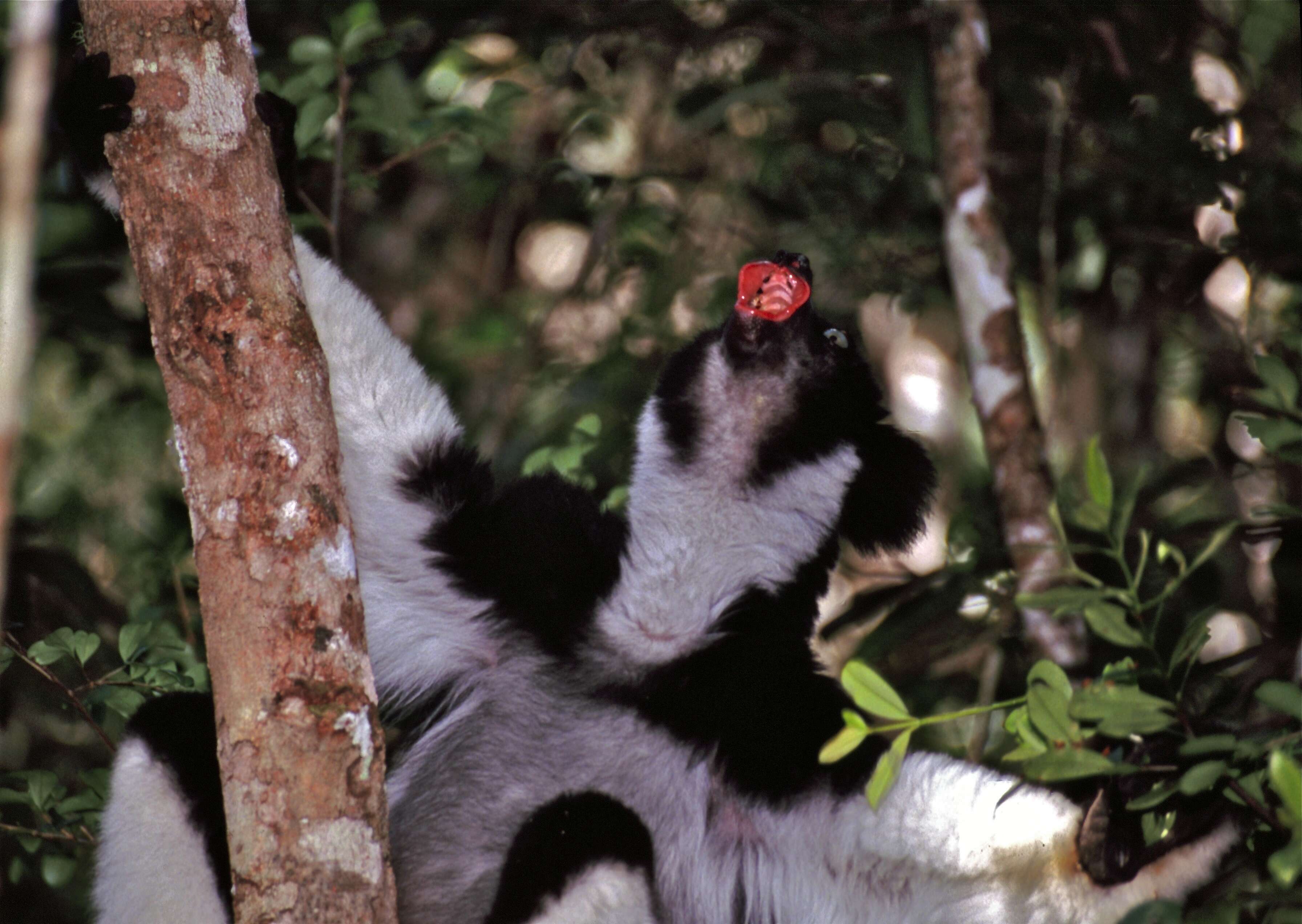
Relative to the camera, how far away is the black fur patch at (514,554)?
2756mm

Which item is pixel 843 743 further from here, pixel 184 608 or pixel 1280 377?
pixel 184 608

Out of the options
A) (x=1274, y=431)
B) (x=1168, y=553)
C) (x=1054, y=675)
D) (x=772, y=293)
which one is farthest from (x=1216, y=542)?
(x=772, y=293)

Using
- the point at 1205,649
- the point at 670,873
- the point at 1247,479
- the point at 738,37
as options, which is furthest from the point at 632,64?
the point at 670,873

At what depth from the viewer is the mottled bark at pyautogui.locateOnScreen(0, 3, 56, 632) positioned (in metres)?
0.92

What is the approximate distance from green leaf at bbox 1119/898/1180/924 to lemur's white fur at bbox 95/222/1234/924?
52 centimetres

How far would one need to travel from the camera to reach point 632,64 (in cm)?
517

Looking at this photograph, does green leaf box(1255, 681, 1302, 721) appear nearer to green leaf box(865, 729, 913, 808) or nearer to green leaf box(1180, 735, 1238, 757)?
green leaf box(1180, 735, 1238, 757)

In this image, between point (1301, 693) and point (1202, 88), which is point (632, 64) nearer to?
point (1202, 88)

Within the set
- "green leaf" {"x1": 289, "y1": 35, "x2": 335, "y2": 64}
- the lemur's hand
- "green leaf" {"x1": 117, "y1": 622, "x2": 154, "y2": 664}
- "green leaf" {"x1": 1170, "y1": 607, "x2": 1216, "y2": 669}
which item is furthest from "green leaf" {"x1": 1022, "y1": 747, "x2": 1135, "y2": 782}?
"green leaf" {"x1": 289, "y1": 35, "x2": 335, "y2": 64}

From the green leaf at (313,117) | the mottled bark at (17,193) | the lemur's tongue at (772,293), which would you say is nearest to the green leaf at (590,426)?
the lemur's tongue at (772,293)

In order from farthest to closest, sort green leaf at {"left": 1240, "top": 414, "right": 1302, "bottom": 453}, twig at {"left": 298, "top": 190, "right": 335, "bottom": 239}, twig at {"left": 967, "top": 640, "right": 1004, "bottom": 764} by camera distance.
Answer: twig at {"left": 967, "top": 640, "right": 1004, "bottom": 764} < twig at {"left": 298, "top": 190, "right": 335, "bottom": 239} < green leaf at {"left": 1240, "top": 414, "right": 1302, "bottom": 453}

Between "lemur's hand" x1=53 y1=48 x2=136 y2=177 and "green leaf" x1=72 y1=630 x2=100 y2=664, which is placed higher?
"lemur's hand" x1=53 y1=48 x2=136 y2=177

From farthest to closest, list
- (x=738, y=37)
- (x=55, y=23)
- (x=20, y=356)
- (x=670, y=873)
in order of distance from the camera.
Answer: (x=738, y=37) < (x=670, y=873) < (x=55, y=23) < (x=20, y=356)

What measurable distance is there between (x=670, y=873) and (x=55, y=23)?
2.12m
